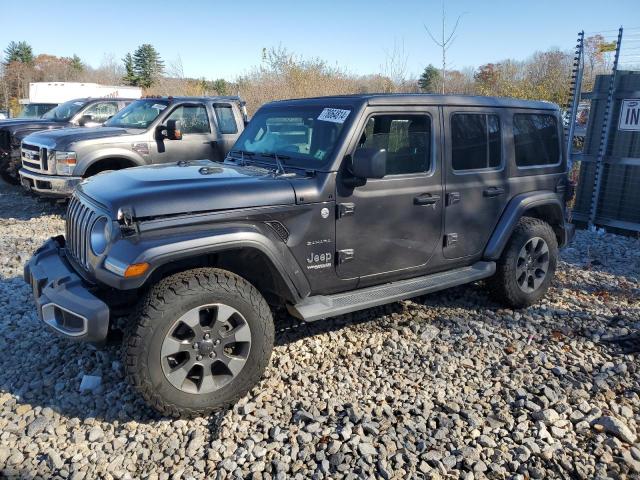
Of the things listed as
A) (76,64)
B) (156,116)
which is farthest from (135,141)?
(76,64)

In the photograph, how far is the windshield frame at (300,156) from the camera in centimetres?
354

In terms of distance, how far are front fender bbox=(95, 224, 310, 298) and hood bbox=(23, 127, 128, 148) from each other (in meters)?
5.31

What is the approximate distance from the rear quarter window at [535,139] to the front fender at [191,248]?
254cm

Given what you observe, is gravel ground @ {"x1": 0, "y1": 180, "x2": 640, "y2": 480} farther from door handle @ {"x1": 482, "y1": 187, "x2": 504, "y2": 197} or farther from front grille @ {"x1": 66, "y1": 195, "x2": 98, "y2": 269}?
door handle @ {"x1": 482, "y1": 187, "x2": 504, "y2": 197}

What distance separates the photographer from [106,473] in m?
2.69

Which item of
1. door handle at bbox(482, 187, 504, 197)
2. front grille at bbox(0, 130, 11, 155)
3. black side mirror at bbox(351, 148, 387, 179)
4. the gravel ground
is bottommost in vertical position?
the gravel ground

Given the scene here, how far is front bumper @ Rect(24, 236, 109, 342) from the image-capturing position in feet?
9.30

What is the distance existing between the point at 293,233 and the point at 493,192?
1.93m

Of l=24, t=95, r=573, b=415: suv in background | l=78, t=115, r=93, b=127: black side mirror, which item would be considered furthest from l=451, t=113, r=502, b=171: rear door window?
l=78, t=115, r=93, b=127: black side mirror

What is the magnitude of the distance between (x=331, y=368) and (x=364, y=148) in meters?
1.57

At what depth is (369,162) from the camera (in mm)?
3297

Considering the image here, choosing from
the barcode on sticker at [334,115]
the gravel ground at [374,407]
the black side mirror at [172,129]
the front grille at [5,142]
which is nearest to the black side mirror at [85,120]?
the front grille at [5,142]

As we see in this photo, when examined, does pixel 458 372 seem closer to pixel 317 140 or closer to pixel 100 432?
pixel 317 140

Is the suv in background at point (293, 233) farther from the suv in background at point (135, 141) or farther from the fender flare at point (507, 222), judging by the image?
the suv in background at point (135, 141)
